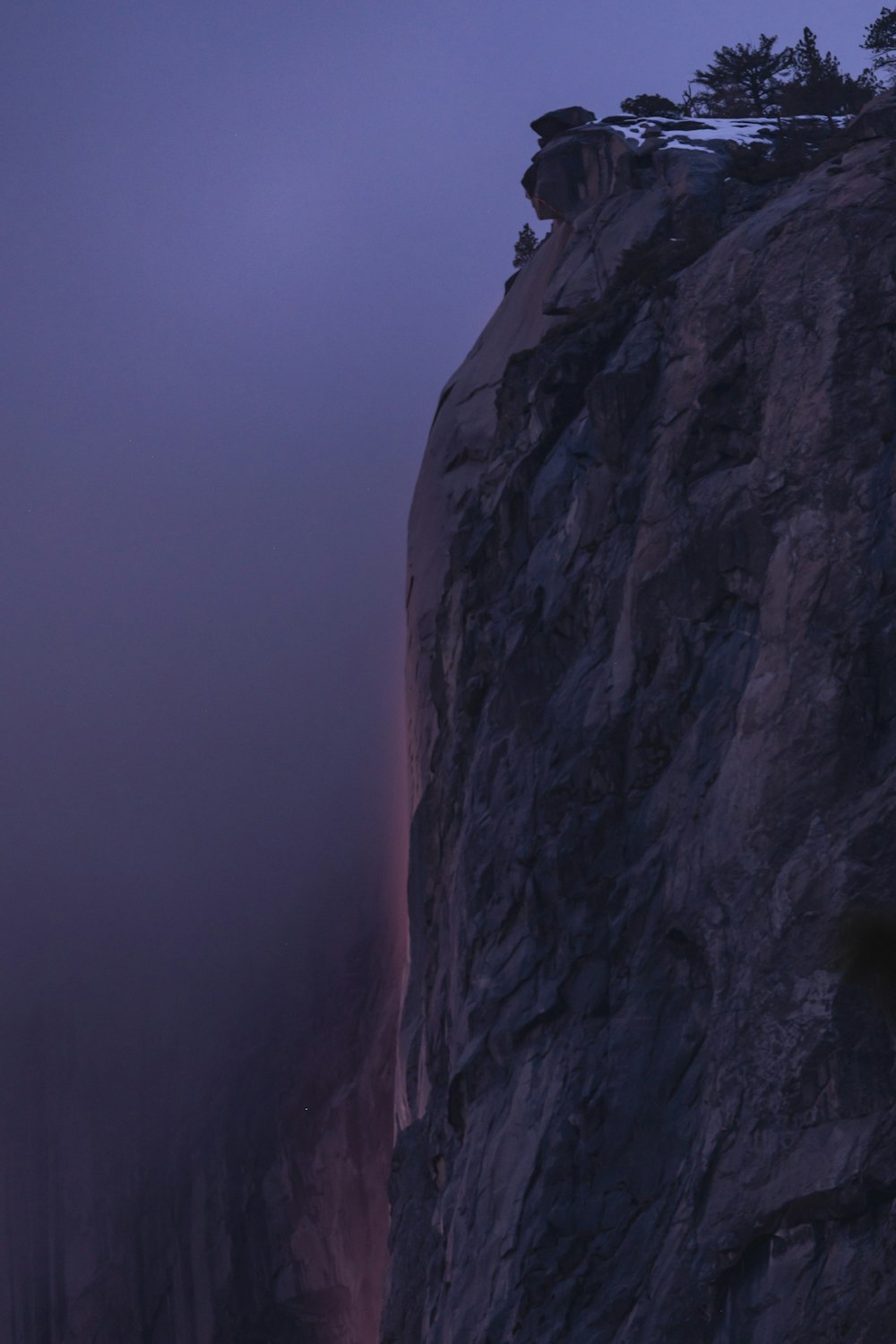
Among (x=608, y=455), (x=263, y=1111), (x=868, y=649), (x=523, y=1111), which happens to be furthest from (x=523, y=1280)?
(x=263, y=1111)

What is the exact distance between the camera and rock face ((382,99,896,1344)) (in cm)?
1873

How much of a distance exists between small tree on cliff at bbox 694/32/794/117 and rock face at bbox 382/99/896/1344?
1167 centimetres

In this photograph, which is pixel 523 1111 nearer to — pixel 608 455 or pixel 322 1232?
pixel 608 455

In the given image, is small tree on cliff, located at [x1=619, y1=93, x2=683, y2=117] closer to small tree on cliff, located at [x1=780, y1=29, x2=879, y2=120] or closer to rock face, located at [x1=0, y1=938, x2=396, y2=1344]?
small tree on cliff, located at [x1=780, y1=29, x2=879, y2=120]

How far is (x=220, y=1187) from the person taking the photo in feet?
159

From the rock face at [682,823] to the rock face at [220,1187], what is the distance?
15427 mm

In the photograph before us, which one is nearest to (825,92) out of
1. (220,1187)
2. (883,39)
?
(883,39)

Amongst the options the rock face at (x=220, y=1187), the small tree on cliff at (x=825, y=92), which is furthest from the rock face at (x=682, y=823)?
the rock face at (x=220, y=1187)

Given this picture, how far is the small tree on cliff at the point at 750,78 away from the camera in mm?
41406

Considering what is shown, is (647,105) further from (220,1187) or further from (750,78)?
(220,1187)

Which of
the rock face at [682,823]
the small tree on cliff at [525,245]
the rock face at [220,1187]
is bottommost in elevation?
the rock face at [220,1187]

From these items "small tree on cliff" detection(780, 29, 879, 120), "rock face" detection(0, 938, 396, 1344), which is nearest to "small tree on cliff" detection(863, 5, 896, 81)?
"small tree on cliff" detection(780, 29, 879, 120)

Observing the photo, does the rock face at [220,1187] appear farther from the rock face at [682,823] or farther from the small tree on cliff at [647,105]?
the small tree on cliff at [647,105]

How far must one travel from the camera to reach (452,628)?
3238cm
